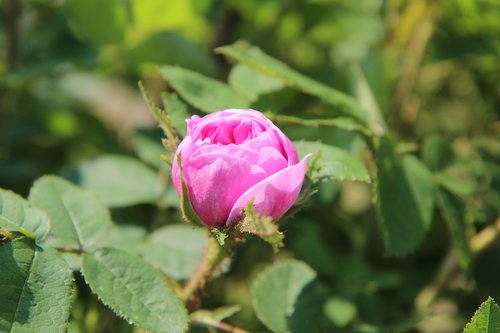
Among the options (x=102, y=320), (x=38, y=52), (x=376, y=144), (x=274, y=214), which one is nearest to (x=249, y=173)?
(x=274, y=214)

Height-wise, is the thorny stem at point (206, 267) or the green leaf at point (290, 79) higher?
the green leaf at point (290, 79)

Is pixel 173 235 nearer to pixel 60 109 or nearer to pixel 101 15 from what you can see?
pixel 101 15

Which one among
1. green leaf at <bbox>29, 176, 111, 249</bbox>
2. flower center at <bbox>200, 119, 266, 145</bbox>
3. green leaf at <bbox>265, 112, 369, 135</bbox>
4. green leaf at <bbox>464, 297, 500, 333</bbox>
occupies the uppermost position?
flower center at <bbox>200, 119, 266, 145</bbox>

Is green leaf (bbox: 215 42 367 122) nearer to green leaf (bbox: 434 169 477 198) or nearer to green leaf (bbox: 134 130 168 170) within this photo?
green leaf (bbox: 434 169 477 198)

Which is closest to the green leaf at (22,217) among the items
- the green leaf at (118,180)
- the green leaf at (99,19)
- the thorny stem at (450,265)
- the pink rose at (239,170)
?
the pink rose at (239,170)

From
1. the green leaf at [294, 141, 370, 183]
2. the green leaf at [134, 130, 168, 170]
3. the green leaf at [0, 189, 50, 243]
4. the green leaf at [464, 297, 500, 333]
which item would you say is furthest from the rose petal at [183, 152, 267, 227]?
the green leaf at [134, 130, 168, 170]

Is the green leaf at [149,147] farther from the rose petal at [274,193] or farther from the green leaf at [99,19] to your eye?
the rose petal at [274,193]
